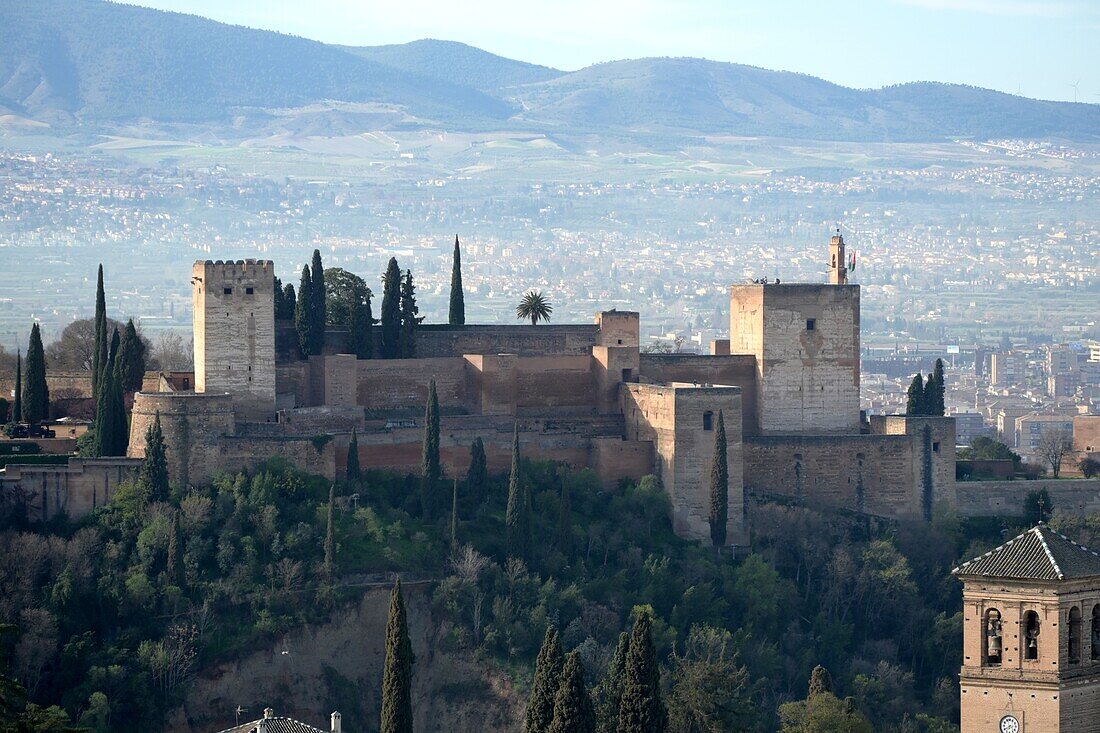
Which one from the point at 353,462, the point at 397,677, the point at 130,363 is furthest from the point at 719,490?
the point at 397,677

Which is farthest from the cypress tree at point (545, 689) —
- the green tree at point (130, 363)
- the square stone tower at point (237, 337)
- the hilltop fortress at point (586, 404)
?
the green tree at point (130, 363)

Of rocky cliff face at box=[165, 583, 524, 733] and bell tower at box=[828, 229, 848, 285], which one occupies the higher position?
bell tower at box=[828, 229, 848, 285]

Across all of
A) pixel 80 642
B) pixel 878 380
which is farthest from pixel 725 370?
pixel 878 380

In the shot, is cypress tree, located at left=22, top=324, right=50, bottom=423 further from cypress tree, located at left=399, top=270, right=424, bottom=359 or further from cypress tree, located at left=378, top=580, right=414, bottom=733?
cypress tree, located at left=378, top=580, right=414, bottom=733

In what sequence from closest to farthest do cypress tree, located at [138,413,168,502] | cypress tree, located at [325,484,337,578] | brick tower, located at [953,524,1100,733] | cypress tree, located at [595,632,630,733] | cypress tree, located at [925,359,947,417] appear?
brick tower, located at [953,524,1100,733]
cypress tree, located at [595,632,630,733]
cypress tree, located at [325,484,337,578]
cypress tree, located at [138,413,168,502]
cypress tree, located at [925,359,947,417]

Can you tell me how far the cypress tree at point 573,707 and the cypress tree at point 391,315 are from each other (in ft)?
51.2

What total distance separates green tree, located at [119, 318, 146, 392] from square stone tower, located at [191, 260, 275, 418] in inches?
108

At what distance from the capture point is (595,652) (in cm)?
4362

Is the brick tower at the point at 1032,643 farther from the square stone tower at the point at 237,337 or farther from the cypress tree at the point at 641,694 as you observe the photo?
the square stone tower at the point at 237,337

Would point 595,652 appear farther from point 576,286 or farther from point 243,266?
point 576,286

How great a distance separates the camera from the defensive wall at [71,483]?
44.2 metres

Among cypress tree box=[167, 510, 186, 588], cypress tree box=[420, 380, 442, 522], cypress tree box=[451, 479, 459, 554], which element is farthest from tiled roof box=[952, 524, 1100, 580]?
cypress tree box=[420, 380, 442, 522]

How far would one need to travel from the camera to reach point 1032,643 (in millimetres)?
27438

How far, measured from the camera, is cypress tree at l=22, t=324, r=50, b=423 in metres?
48.6
